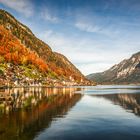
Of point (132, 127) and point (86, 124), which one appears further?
point (86, 124)

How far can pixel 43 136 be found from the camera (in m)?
45.9

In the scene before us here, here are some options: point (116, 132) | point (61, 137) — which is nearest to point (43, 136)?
point (61, 137)

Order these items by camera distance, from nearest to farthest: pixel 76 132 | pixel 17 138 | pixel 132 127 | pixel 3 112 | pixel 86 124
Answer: pixel 17 138 < pixel 76 132 < pixel 132 127 < pixel 86 124 < pixel 3 112

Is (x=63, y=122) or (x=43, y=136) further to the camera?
(x=63, y=122)

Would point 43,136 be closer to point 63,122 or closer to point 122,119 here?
point 63,122

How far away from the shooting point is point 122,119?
214ft

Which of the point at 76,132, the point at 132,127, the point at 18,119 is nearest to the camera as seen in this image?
the point at 76,132

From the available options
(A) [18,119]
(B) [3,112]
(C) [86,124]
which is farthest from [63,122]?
(B) [3,112]

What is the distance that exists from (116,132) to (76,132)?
23.1 feet

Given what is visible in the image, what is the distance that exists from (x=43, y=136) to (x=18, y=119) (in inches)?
695

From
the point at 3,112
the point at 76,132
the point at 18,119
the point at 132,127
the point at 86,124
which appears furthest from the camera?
the point at 3,112

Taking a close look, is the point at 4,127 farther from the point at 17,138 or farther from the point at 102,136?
the point at 102,136

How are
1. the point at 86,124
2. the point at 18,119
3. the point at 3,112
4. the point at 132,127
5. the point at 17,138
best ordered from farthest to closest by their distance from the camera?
the point at 3,112 → the point at 18,119 → the point at 86,124 → the point at 132,127 → the point at 17,138

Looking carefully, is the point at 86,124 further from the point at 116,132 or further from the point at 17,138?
the point at 17,138
